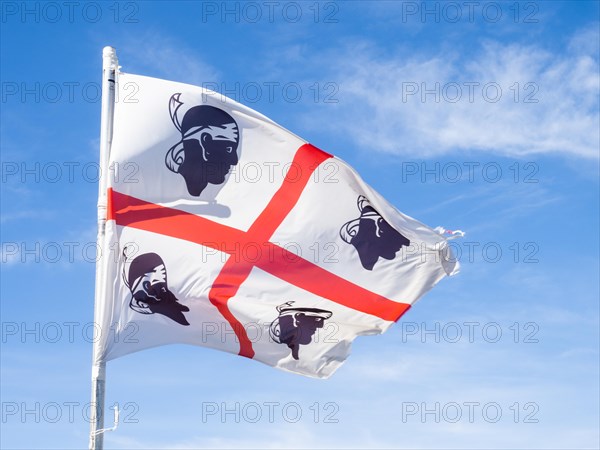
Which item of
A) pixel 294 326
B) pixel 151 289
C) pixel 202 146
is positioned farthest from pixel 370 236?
pixel 151 289

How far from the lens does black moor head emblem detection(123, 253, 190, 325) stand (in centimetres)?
1408

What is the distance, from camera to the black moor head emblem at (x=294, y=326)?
15.5 meters

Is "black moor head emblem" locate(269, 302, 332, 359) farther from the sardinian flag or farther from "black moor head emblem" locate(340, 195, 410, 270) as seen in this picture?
"black moor head emblem" locate(340, 195, 410, 270)

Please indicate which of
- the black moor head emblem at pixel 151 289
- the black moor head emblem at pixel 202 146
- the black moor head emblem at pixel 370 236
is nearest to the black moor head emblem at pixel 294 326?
the black moor head emblem at pixel 370 236

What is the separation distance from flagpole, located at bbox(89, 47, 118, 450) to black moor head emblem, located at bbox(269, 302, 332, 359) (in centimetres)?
315

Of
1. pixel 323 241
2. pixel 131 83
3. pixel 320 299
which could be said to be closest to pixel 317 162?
pixel 323 241

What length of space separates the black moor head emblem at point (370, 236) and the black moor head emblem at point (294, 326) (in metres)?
1.35

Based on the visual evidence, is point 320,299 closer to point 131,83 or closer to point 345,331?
point 345,331

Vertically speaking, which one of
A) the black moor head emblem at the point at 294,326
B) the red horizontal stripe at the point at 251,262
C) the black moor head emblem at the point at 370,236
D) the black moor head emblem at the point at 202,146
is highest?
the black moor head emblem at the point at 202,146

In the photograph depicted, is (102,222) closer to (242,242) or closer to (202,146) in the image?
(202,146)

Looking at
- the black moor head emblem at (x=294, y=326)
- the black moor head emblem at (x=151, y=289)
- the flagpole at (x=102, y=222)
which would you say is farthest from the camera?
the black moor head emblem at (x=294, y=326)

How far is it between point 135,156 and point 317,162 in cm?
335

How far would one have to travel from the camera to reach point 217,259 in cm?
1498

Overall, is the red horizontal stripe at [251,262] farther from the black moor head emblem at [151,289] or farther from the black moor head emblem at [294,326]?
the black moor head emblem at [151,289]
